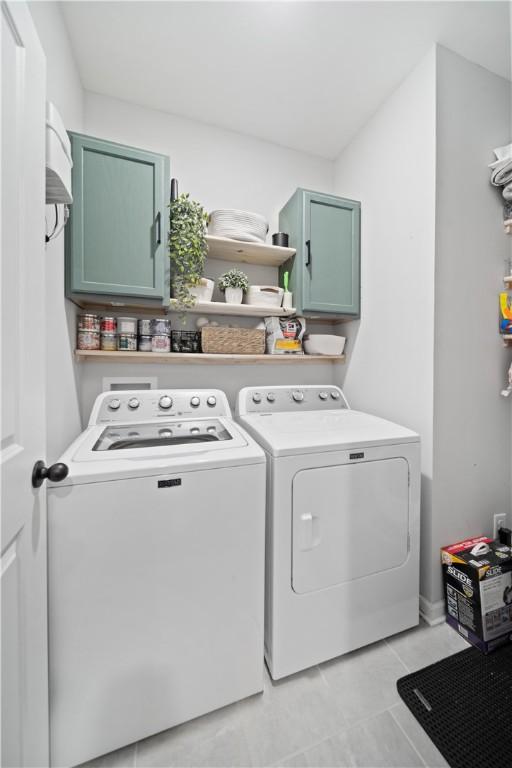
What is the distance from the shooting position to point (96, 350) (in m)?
1.67

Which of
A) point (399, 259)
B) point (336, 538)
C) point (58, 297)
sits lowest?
point (336, 538)

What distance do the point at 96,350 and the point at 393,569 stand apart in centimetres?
182

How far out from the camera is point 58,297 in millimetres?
1324

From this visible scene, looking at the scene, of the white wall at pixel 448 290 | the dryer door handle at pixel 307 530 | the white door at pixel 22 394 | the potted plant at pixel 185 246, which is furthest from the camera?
the potted plant at pixel 185 246

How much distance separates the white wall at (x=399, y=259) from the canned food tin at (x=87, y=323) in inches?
63.4

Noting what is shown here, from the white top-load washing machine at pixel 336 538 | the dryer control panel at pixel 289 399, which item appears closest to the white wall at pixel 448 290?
the white top-load washing machine at pixel 336 538

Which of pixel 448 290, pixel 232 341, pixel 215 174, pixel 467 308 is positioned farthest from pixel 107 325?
pixel 467 308

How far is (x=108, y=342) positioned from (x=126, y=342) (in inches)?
3.6

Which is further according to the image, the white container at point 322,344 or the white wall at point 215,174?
the white container at point 322,344

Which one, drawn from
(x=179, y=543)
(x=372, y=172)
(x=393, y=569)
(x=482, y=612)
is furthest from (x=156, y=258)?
(x=482, y=612)

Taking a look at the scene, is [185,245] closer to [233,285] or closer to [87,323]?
[233,285]

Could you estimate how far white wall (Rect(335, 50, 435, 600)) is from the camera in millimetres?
1544

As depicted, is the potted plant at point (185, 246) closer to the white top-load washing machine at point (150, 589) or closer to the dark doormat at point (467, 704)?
the white top-load washing machine at point (150, 589)

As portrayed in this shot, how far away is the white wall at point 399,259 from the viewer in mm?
1544
